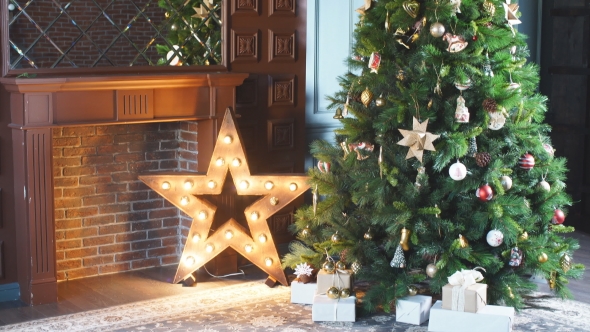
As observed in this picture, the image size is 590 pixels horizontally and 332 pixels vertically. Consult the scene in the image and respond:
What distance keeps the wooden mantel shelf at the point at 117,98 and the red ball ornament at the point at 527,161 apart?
167cm

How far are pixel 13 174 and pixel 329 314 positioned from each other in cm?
182

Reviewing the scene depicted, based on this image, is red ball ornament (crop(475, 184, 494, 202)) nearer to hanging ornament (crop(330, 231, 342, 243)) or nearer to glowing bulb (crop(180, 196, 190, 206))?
hanging ornament (crop(330, 231, 342, 243))

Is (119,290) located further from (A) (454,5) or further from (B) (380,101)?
(A) (454,5)

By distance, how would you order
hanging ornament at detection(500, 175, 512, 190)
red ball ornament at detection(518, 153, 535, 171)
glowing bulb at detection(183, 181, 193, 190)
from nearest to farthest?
1. hanging ornament at detection(500, 175, 512, 190)
2. red ball ornament at detection(518, 153, 535, 171)
3. glowing bulb at detection(183, 181, 193, 190)

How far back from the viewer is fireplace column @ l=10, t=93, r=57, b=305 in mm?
4484

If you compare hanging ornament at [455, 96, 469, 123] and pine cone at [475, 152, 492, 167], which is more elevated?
hanging ornament at [455, 96, 469, 123]

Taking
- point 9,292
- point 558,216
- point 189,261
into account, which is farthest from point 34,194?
point 558,216

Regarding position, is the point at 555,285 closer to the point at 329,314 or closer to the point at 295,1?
the point at 329,314

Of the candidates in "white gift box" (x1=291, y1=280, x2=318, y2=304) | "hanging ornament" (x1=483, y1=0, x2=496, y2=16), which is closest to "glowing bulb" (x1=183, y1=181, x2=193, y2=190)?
"white gift box" (x1=291, y1=280, x2=318, y2=304)

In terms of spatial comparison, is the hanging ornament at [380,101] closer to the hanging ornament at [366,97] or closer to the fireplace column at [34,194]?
the hanging ornament at [366,97]

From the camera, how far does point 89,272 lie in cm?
520

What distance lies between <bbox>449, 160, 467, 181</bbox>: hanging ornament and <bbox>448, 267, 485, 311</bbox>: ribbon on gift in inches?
17.7

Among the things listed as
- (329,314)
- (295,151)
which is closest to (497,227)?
(329,314)

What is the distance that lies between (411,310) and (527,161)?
0.94 m
